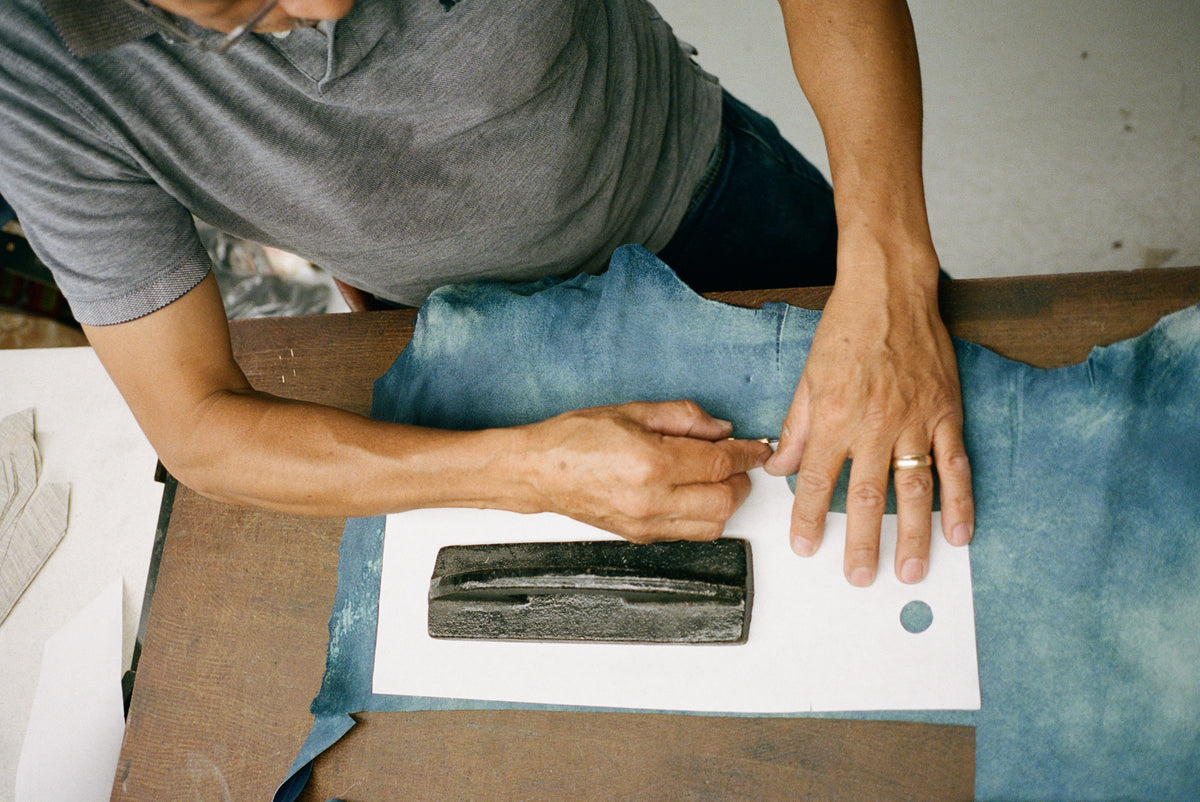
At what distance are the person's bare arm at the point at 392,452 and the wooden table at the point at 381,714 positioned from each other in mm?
116

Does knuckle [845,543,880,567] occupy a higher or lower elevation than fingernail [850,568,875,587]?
higher

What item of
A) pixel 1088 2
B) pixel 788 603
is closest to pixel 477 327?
pixel 788 603

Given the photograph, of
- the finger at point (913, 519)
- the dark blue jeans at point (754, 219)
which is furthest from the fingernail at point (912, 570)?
the dark blue jeans at point (754, 219)

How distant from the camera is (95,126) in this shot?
0.55 metres

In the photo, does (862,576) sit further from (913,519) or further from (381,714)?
(381,714)

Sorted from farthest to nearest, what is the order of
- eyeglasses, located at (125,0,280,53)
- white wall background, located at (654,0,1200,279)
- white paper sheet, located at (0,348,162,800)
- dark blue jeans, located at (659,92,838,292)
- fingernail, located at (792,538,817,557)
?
white wall background, located at (654,0,1200,279) < white paper sheet, located at (0,348,162,800) < dark blue jeans, located at (659,92,838,292) < fingernail, located at (792,538,817,557) < eyeglasses, located at (125,0,280,53)

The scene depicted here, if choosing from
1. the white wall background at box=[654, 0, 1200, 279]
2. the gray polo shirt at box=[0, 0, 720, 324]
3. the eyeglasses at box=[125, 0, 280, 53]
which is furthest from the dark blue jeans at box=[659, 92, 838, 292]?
the white wall background at box=[654, 0, 1200, 279]

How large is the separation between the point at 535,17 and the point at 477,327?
0.96 feet

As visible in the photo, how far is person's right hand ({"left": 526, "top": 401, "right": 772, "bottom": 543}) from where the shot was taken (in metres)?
0.58

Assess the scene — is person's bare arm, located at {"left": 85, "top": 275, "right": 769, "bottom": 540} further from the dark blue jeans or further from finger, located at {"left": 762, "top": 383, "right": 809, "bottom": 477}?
the dark blue jeans

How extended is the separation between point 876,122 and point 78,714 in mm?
1141

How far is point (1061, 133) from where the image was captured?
150 centimetres

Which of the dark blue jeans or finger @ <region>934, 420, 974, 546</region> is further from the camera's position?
the dark blue jeans

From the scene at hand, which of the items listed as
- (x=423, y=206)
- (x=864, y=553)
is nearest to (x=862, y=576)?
(x=864, y=553)
